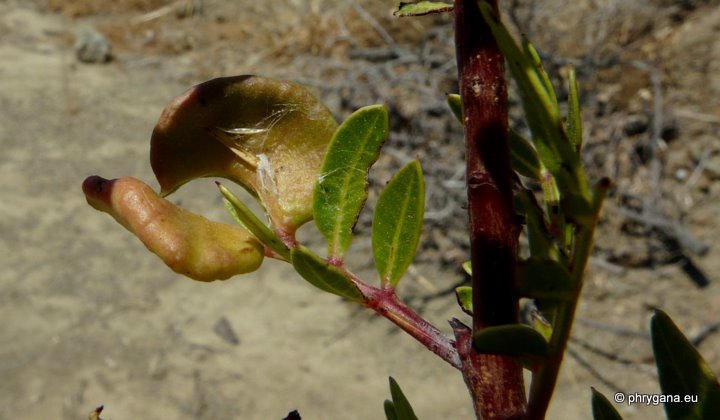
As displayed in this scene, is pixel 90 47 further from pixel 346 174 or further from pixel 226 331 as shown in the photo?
pixel 346 174

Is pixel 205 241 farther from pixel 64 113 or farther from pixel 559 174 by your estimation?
pixel 64 113

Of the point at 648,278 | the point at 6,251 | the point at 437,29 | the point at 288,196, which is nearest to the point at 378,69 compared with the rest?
the point at 437,29

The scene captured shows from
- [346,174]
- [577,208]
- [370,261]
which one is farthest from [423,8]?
[370,261]

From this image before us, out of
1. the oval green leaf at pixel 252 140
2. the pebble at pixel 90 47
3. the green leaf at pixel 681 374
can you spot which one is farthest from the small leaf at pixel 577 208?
the pebble at pixel 90 47

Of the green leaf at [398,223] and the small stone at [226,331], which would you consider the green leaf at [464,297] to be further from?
the small stone at [226,331]

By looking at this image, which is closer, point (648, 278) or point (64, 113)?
point (648, 278)

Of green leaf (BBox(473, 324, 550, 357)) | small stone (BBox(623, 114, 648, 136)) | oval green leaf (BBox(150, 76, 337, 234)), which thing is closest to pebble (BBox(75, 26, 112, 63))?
small stone (BBox(623, 114, 648, 136))
